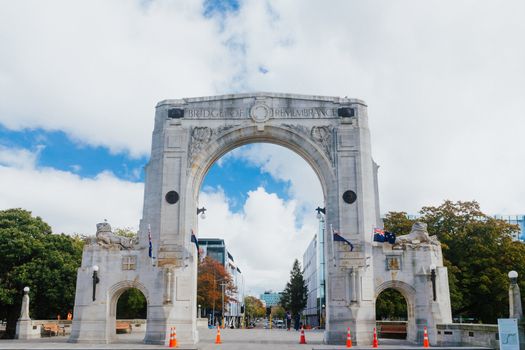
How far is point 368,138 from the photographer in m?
26.2

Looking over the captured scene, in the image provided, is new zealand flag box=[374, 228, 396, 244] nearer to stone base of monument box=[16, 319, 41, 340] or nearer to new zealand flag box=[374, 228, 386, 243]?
new zealand flag box=[374, 228, 386, 243]

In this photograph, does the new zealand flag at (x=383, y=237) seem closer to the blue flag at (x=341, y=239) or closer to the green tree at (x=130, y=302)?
the blue flag at (x=341, y=239)

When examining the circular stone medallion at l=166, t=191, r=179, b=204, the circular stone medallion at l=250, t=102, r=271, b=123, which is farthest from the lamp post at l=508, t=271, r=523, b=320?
the circular stone medallion at l=166, t=191, r=179, b=204

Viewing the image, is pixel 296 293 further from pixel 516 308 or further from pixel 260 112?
pixel 516 308

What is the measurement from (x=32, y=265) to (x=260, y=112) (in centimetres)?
1558

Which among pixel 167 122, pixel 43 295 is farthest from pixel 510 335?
pixel 43 295

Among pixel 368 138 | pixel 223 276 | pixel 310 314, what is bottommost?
pixel 310 314

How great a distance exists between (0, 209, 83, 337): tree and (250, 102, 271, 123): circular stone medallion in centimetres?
1446

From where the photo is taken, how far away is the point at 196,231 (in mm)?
26328

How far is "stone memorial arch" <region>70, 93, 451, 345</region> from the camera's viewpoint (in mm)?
23688

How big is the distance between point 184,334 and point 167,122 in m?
10.5

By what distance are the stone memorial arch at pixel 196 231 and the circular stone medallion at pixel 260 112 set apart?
0.05 meters

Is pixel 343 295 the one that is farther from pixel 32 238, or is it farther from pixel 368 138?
pixel 32 238

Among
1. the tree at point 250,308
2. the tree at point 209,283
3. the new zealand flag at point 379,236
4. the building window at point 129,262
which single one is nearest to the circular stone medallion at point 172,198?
the building window at point 129,262
